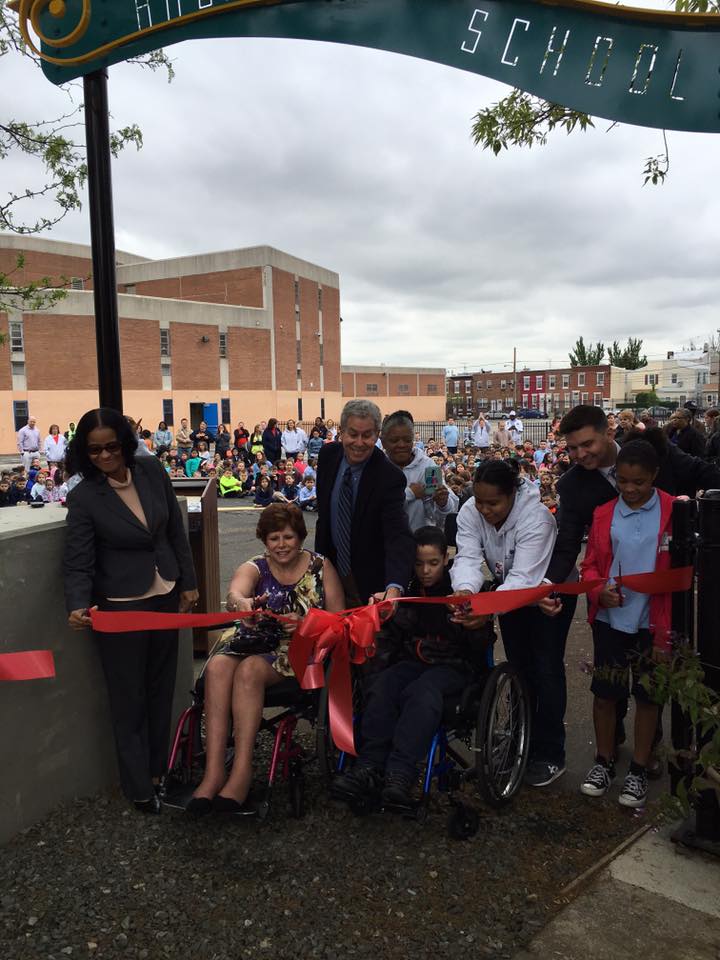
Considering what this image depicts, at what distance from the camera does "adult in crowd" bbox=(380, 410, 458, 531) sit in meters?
4.60

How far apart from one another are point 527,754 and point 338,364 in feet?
194

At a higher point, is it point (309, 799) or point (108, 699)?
point (108, 699)

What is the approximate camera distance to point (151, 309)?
4284 centimetres

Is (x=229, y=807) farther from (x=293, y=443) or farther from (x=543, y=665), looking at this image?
(x=293, y=443)

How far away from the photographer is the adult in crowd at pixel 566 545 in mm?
3654

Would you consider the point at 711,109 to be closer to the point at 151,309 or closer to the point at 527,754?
the point at 527,754

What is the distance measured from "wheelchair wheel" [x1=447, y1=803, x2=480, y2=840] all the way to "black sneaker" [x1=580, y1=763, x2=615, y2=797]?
75 cm

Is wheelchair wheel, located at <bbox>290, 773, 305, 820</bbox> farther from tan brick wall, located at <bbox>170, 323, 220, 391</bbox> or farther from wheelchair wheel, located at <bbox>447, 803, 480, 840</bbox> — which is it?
tan brick wall, located at <bbox>170, 323, 220, 391</bbox>

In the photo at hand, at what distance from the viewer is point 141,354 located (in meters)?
42.8

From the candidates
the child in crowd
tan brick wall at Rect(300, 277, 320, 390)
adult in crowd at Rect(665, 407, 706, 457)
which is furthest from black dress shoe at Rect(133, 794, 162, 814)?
tan brick wall at Rect(300, 277, 320, 390)

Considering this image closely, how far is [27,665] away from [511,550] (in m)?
2.33

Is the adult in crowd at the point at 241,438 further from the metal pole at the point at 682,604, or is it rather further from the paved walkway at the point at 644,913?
the paved walkway at the point at 644,913

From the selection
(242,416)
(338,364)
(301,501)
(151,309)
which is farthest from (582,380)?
(301,501)

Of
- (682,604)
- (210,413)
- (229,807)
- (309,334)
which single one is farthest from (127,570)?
(309,334)
